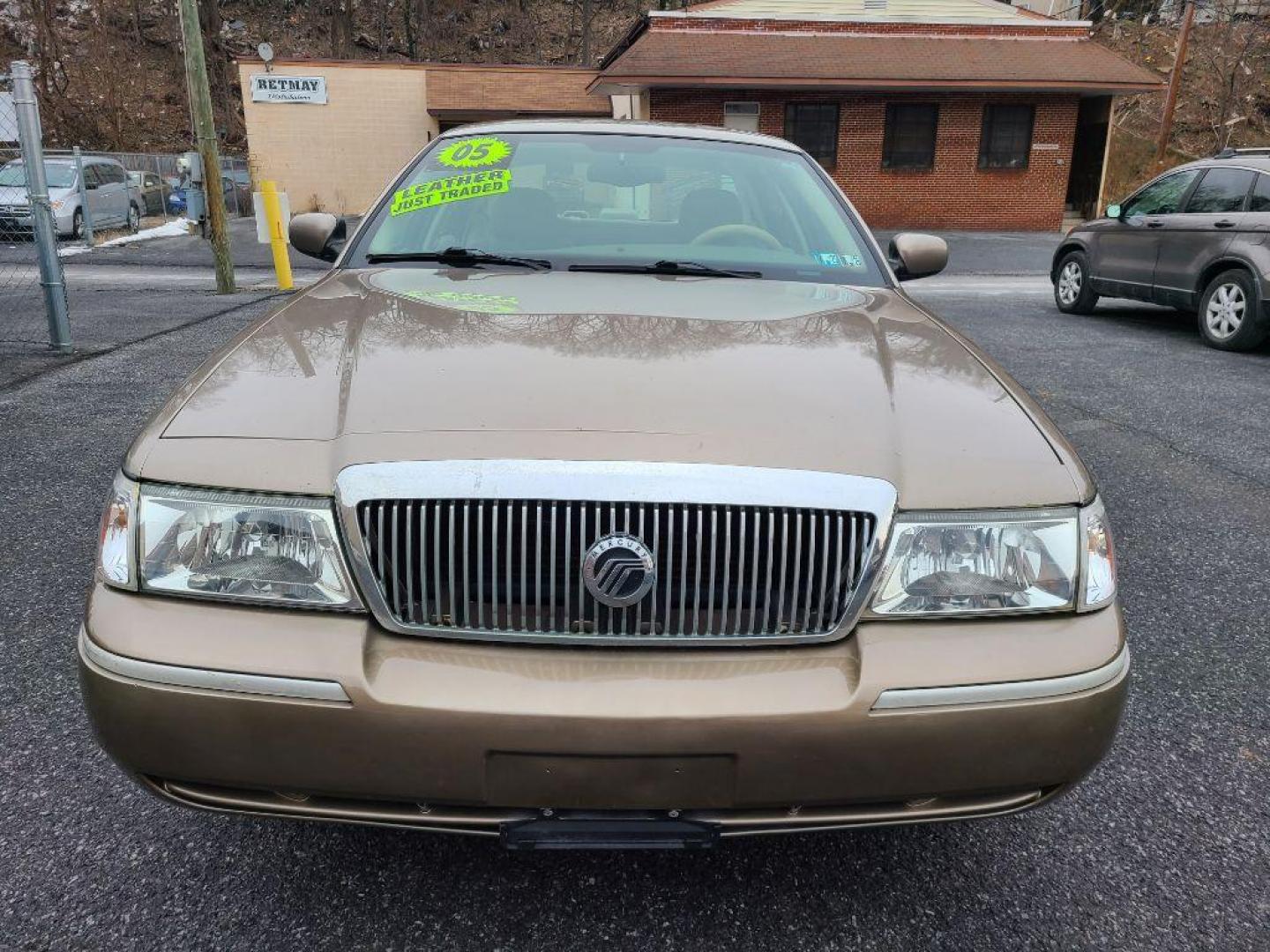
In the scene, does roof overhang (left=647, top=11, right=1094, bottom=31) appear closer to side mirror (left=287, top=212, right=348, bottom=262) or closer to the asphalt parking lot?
side mirror (left=287, top=212, right=348, bottom=262)

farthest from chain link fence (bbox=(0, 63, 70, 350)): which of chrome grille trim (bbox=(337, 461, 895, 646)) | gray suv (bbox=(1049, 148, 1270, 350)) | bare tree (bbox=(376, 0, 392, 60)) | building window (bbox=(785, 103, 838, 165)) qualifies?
bare tree (bbox=(376, 0, 392, 60))

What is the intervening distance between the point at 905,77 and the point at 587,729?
23.2 m

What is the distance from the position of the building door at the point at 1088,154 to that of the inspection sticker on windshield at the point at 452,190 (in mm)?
24497

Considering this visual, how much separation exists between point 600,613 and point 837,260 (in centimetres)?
171

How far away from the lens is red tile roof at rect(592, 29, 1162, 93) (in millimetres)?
21359

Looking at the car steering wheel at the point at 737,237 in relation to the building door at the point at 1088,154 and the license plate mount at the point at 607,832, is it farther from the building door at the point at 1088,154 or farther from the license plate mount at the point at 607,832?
the building door at the point at 1088,154

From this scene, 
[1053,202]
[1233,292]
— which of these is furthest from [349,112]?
[1233,292]

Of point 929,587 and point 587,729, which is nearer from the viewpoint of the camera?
point 587,729

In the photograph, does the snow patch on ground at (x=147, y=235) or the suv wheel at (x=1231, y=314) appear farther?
the snow patch on ground at (x=147, y=235)

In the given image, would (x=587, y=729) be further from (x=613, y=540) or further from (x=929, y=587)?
(x=929, y=587)

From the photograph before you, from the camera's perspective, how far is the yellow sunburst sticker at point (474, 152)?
3.13 meters

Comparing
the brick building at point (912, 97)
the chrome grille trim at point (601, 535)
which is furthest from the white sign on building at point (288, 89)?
the chrome grille trim at point (601, 535)

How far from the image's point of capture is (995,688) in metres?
1.51

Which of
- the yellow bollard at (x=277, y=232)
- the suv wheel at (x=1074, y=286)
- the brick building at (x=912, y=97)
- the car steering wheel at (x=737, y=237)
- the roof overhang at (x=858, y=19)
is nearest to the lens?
the car steering wheel at (x=737, y=237)
